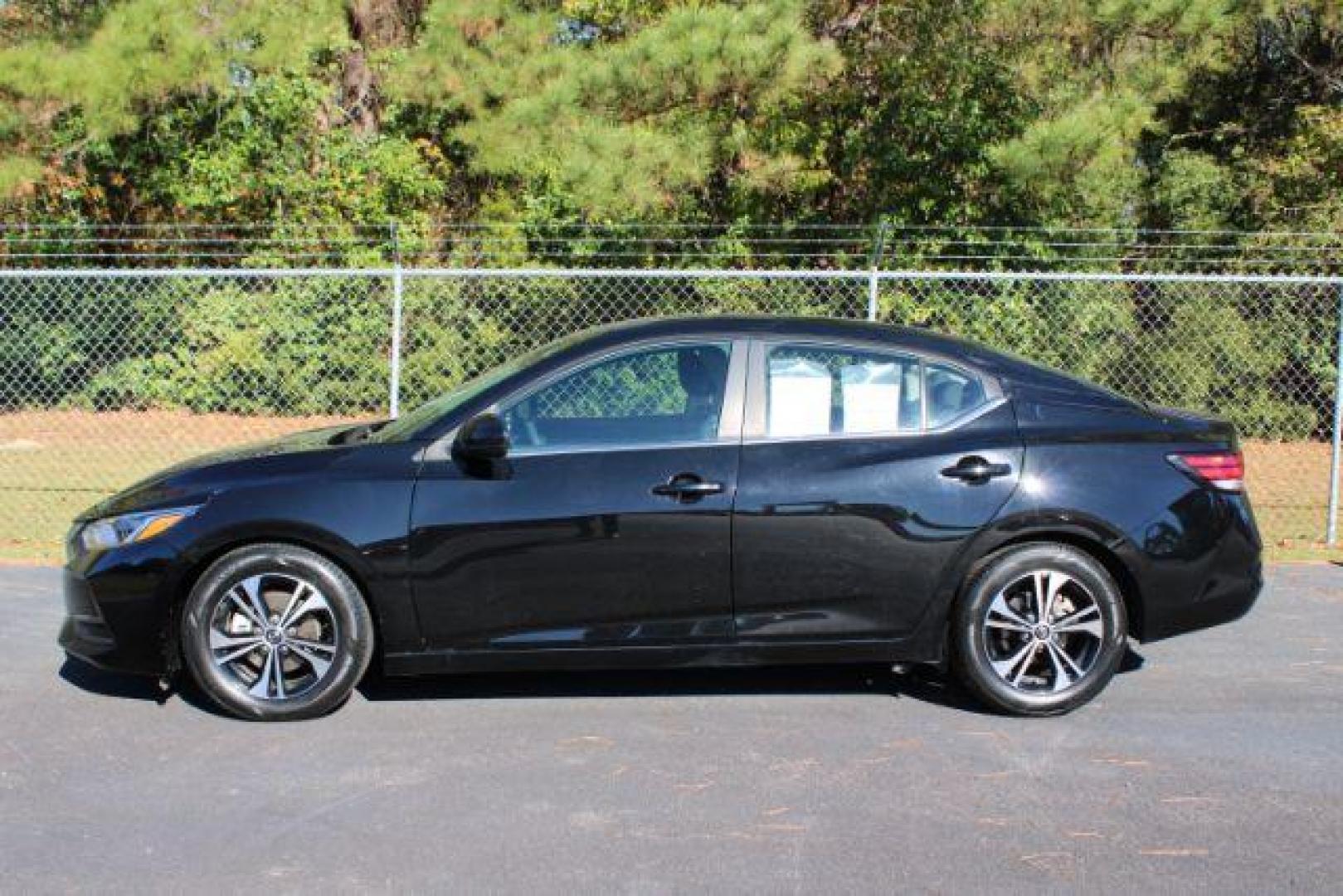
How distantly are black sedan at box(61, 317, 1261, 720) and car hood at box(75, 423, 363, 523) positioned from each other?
2 centimetres

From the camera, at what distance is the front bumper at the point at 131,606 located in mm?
5469

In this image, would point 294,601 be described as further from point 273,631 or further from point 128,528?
point 128,528

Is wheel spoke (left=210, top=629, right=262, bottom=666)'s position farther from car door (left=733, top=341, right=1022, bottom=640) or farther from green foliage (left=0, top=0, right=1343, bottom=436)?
green foliage (left=0, top=0, right=1343, bottom=436)

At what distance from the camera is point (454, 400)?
5.86 m

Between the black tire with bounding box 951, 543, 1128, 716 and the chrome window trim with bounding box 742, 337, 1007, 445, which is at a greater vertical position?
the chrome window trim with bounding box 742, 337, 1007, 445

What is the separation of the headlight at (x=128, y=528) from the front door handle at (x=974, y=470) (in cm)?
292

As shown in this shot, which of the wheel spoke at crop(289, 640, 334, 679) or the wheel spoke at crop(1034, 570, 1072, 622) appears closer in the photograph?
the wheel spoke at crop(289, 640, 334, 679)

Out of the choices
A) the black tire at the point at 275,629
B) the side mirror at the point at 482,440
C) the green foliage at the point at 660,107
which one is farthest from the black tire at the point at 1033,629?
the green foliage at the point at 660,107

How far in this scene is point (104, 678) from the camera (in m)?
6.13

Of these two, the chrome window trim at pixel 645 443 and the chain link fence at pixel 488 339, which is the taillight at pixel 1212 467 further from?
the chain link fence at pixel 488 339

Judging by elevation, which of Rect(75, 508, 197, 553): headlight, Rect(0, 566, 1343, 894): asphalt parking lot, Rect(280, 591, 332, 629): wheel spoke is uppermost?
Rect(75, 508, 197, 553): headlight

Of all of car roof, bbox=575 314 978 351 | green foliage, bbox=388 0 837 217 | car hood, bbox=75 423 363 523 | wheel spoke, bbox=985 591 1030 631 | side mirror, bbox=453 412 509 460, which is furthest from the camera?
green foliage, bbox=388 0 837 217

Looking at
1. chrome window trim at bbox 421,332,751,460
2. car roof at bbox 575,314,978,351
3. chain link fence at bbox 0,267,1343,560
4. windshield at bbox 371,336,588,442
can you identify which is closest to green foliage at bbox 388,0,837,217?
chain link fence at bbox 0,267,1343,560

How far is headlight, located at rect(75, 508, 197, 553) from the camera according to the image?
5488 millimetres
